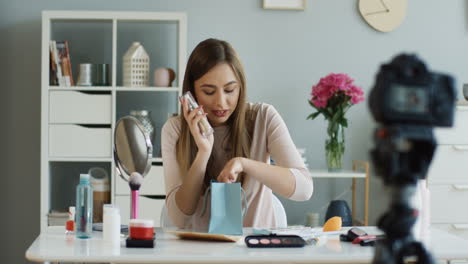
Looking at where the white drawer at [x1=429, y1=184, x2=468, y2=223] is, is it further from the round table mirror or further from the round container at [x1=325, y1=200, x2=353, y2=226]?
the round table mirror

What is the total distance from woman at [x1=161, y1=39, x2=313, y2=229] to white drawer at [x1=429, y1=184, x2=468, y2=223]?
1798mm

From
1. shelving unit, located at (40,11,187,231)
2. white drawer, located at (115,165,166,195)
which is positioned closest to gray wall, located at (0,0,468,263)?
shelving unit, located at (40,11,187,231)

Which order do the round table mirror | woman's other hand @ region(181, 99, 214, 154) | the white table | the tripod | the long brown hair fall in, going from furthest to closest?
the long brown hair
woman's other hand @ region(181, 99, 214, 154)
the round table mirror
the white table
the tripod

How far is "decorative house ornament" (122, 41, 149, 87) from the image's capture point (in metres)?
3.55

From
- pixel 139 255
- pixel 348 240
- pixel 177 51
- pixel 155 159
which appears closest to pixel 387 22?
pixel 177 51

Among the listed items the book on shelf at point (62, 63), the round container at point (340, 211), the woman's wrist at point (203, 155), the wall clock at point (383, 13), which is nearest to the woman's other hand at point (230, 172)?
the woman's wrist at point (203, 155)

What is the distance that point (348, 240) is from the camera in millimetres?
1723

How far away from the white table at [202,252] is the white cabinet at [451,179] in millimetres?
1962

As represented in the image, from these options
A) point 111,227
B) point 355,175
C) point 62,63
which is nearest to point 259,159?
point 111,227

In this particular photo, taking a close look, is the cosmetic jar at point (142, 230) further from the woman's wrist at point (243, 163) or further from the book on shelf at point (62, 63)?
the book on shelf at point (62, 63)

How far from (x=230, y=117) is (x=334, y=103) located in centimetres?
160

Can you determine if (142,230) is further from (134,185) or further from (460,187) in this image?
(460,187)

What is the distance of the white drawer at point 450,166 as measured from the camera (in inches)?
142

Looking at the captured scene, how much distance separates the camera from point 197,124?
1.92m
